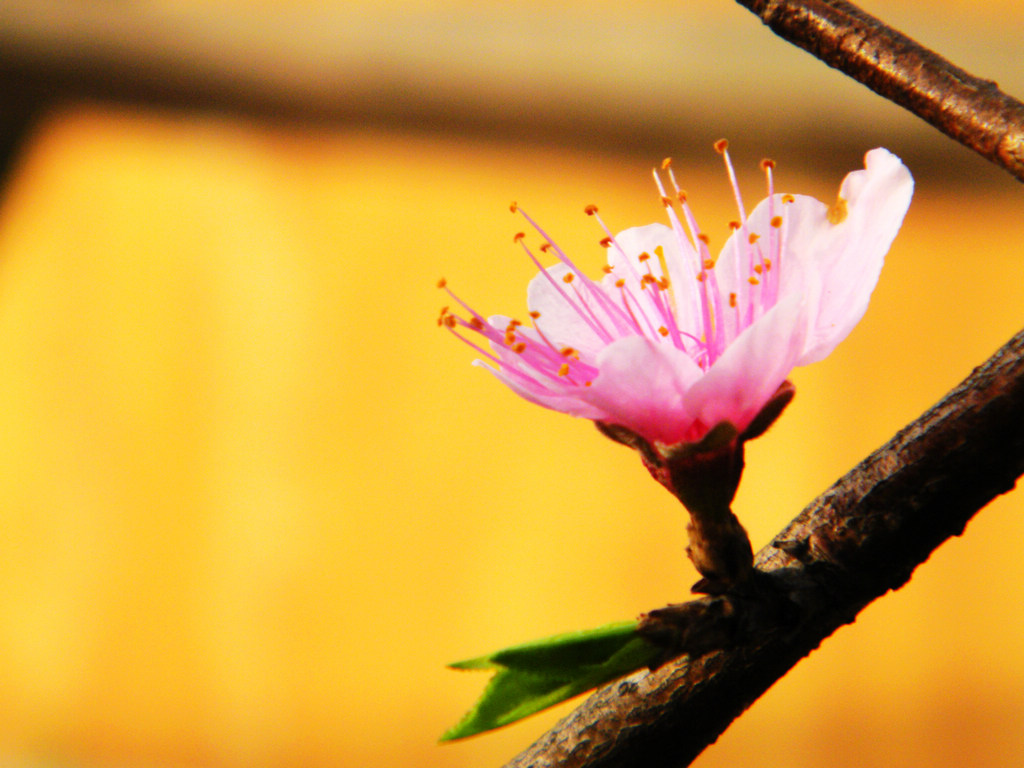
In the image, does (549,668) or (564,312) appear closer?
(549,668)

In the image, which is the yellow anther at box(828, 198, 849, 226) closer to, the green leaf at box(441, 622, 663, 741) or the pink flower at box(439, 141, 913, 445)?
the pink flower at box(439, 141, 913, 445)

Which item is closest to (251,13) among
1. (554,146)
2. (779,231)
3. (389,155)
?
(389,155)

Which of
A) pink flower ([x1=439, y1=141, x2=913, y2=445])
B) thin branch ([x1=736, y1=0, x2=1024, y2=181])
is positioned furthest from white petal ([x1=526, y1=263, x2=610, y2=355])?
thin branch ([x1=736, y1=0, x2=1024, y2=181])

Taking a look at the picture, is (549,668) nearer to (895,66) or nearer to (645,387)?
(645,387)

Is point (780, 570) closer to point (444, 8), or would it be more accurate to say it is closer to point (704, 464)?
point (704, 464)

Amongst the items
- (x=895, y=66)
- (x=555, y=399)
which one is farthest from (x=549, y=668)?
(x=895, y=66)

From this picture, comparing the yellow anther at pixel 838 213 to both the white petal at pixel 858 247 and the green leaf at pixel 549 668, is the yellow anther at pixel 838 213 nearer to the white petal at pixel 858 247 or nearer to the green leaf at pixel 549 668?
the white petal at pixel 858 247
